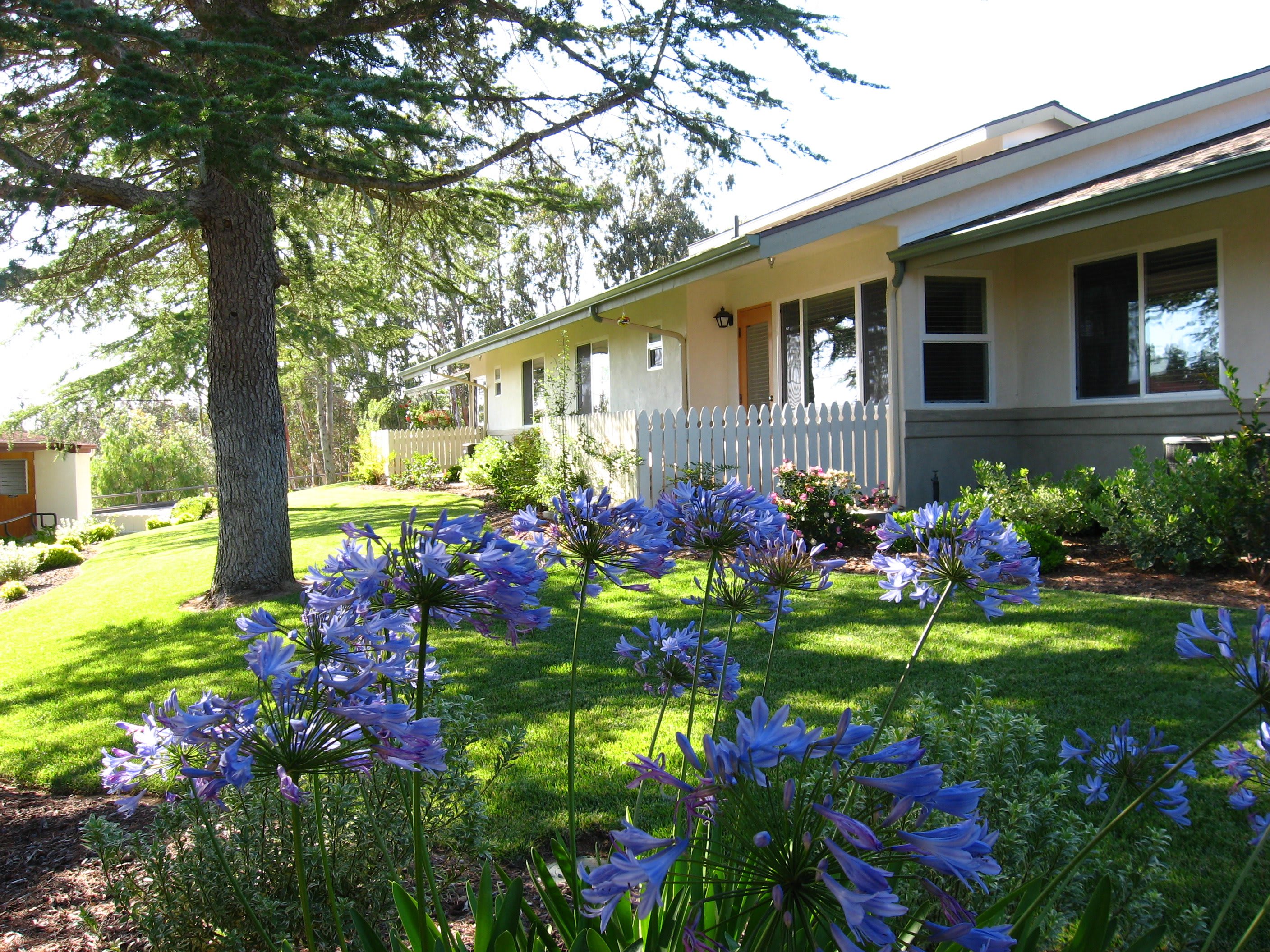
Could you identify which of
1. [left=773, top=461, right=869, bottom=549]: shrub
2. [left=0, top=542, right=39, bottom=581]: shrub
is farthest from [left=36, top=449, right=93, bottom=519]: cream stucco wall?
[left=773, top=461, right=869, bottom=549]: shrub

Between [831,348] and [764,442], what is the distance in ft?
8.50

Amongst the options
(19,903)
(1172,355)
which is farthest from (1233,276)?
(19,903)

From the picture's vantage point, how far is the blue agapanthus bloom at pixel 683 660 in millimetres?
2135

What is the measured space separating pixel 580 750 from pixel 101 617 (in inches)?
269

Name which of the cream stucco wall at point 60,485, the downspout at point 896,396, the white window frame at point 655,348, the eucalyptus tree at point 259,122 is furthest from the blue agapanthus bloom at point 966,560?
the cream stucco wall at point 60,485

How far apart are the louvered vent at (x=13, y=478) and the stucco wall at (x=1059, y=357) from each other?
28.5 meters

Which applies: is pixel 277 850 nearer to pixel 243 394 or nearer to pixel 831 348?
pixel 243 394

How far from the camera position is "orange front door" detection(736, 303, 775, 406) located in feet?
44.7

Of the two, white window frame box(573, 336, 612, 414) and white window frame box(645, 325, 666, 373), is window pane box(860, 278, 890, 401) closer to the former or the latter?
white window frame box(645, 325, 666, 373)

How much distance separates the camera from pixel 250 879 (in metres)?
2.36

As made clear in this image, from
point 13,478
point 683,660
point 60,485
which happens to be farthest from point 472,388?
point 683,660

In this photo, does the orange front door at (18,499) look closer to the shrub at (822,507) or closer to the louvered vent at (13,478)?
the louvered vent at (13,478)

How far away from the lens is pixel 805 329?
42.2 feet

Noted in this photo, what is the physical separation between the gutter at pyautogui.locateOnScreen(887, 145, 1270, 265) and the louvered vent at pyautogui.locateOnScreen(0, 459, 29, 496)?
28396 mm
